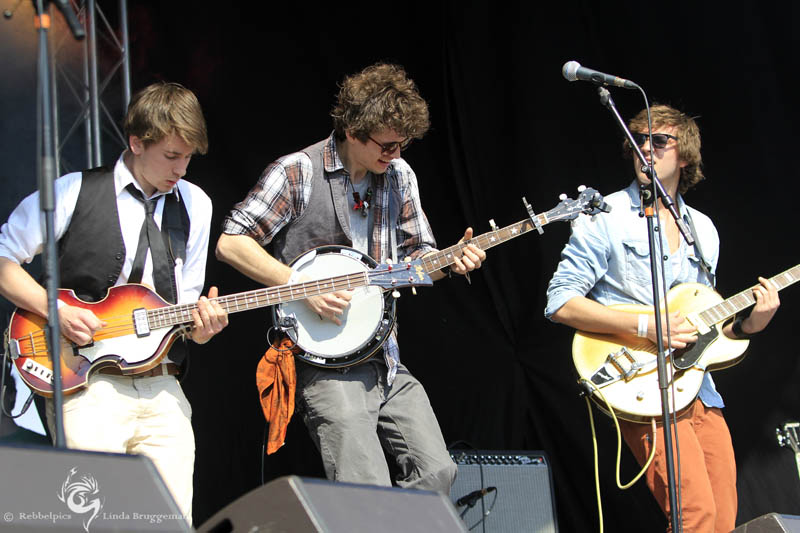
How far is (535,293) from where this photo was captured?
5.02 meters

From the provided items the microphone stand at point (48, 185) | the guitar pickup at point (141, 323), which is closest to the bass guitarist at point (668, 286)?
the guitar pickup at point (141, 323)

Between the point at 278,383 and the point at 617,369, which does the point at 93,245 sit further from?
the point at 617,369

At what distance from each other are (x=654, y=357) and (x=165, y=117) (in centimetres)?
234

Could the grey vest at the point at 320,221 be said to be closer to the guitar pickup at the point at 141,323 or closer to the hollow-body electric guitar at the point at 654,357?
the guitar pickup at the point at 141,323

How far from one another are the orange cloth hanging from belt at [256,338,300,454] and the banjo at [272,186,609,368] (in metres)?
0.06

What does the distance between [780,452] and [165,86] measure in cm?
363

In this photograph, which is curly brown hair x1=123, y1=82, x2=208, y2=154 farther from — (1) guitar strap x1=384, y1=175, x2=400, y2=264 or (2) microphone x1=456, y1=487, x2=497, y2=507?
(2) microphone x1=456, y1=487, x2=497, y2=507

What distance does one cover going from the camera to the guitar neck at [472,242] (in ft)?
12.7

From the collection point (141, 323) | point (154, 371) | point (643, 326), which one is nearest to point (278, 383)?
point (154, 371)

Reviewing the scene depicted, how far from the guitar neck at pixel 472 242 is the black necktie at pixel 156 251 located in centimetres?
108

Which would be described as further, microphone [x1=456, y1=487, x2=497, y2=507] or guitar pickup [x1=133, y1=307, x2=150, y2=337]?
microphone [x1=456, y1=487, x2=497, y2=507]

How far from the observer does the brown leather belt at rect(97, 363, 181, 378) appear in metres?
3.31

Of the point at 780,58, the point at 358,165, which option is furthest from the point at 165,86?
the point at 780,58

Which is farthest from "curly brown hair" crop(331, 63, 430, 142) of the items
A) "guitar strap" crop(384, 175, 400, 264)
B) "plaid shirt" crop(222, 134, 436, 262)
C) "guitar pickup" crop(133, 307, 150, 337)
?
"guitar pickup" crop(133, 307, 150, 337)
